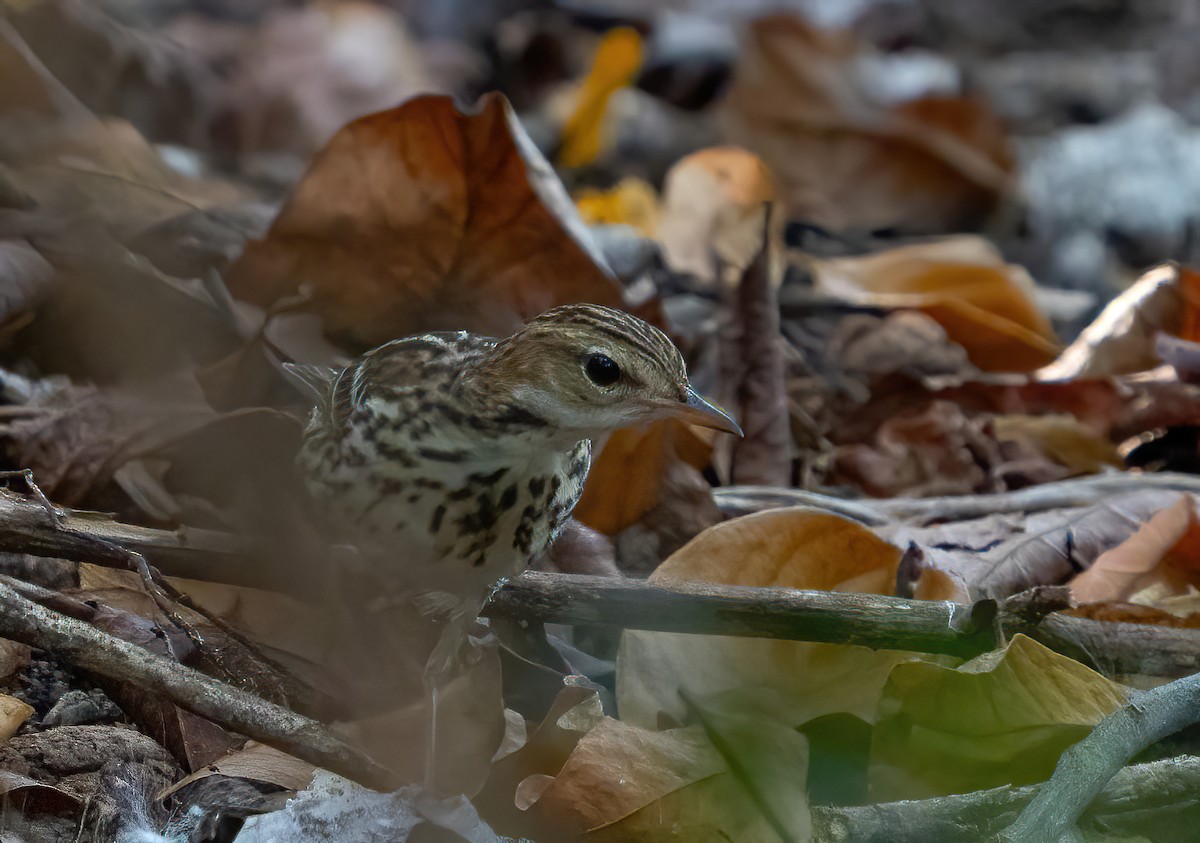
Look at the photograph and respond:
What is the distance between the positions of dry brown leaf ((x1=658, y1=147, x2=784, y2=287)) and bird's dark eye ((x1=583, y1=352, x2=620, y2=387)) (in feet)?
9.26

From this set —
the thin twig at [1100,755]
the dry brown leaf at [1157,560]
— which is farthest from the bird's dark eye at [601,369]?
the dry brown leaf at [1157,560]

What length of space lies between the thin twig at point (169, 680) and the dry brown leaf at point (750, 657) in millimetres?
758

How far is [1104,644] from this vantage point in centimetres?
298

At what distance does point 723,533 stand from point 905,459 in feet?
5.31

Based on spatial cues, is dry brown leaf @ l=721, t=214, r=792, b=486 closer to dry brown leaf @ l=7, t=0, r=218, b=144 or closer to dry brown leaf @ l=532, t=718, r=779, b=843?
dry brown leaf @ l=532, t=718, r=779, b=843

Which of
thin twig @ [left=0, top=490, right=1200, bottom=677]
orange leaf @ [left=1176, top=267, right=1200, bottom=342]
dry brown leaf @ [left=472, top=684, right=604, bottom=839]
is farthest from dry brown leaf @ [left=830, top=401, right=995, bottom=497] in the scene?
dry brown leaf @ [left=472, top=684, right=604, bottom=839]

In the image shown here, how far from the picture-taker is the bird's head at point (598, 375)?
9.91 feet

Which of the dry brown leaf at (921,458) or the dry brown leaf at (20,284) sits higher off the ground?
the dry brown leaf at (20,284)

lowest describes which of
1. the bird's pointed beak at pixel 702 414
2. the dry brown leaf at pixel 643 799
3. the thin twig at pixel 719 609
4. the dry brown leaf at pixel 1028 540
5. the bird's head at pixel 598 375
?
the dry brown leaf at pixel 1028 540

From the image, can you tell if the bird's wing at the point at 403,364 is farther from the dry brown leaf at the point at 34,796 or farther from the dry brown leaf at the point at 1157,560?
the dry brown leaf at the point at 1157,560

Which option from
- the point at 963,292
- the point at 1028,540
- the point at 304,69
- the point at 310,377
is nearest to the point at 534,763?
the point at 310,377

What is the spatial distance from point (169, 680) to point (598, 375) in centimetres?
109

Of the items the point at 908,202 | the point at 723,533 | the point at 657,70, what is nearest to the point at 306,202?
the point at 723,533

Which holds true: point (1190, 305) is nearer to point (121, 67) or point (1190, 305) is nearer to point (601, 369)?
point (601, 369)
